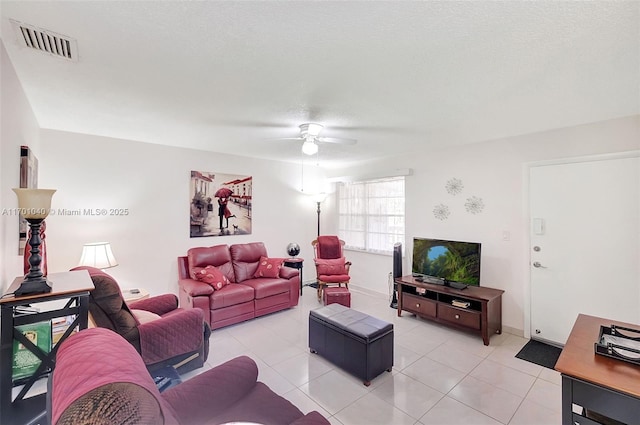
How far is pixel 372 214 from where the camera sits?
5.19 meters

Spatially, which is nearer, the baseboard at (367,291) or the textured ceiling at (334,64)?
the textured ceiling at (334,64)

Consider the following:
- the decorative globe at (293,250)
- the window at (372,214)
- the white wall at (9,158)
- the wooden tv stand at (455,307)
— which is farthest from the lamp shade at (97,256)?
Result: the window at (372,214)

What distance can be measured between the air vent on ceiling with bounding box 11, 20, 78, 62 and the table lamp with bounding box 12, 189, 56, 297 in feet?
2.73

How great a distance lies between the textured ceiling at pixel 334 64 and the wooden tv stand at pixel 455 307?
1985mm

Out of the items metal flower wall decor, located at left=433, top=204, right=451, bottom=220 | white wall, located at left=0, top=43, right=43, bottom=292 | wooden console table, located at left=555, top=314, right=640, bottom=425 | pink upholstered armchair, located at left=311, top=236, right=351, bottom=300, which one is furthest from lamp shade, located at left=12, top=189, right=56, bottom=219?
metal flower wall decor, located at left=433, top=204, right=451, bottom=220

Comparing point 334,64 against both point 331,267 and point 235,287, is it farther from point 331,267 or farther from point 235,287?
point 331,267

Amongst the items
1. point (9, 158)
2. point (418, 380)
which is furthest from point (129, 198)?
point (418, 380)

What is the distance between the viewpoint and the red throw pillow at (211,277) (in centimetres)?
369

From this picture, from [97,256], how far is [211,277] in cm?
127

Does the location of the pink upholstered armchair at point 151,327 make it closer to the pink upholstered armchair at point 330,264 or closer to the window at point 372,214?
the pink upholstered armchair at point 330,264

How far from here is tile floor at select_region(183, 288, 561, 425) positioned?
209 centimetres

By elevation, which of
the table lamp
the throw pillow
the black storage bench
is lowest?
the black storage bench

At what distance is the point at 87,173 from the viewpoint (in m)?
3.39

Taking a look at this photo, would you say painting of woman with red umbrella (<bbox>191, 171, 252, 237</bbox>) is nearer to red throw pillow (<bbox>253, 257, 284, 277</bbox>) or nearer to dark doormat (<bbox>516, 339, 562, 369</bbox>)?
red throw pillow (<bbox>253, 257, 284, 277</bbox>)
